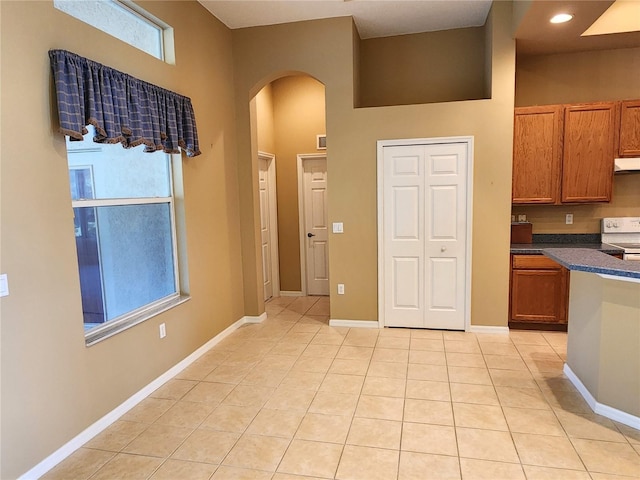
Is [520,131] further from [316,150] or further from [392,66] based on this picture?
[316,150]

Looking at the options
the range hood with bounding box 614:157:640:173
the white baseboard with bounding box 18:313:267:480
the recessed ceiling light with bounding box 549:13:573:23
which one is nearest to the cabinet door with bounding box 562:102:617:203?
the range hood with bounding box 614:157:640:173

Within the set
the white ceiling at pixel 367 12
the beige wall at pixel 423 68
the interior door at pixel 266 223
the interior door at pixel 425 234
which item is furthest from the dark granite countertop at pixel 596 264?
the interior door at pixel 266 223

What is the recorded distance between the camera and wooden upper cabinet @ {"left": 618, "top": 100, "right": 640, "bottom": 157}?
13.1ft

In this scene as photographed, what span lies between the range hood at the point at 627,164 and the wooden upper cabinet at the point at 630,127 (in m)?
0.08

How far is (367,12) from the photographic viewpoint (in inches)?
160

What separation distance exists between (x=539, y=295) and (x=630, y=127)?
6.13 feet

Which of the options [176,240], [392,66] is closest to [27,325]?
[176,240]

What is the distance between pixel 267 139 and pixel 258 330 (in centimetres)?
260

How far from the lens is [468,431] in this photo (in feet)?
8.23

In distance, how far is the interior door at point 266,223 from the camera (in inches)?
221

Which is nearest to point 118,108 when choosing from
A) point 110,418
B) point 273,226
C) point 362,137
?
point 110,418

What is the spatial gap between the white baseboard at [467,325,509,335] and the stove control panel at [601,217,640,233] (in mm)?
1571

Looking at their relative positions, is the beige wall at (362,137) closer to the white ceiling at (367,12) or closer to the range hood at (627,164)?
the white ceiling at (367,12)

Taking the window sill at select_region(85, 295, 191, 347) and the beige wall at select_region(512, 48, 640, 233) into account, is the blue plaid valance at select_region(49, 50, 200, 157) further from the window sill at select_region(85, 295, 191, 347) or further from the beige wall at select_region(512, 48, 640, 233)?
the beige wall at select_region(512, 48, 640, 233)
